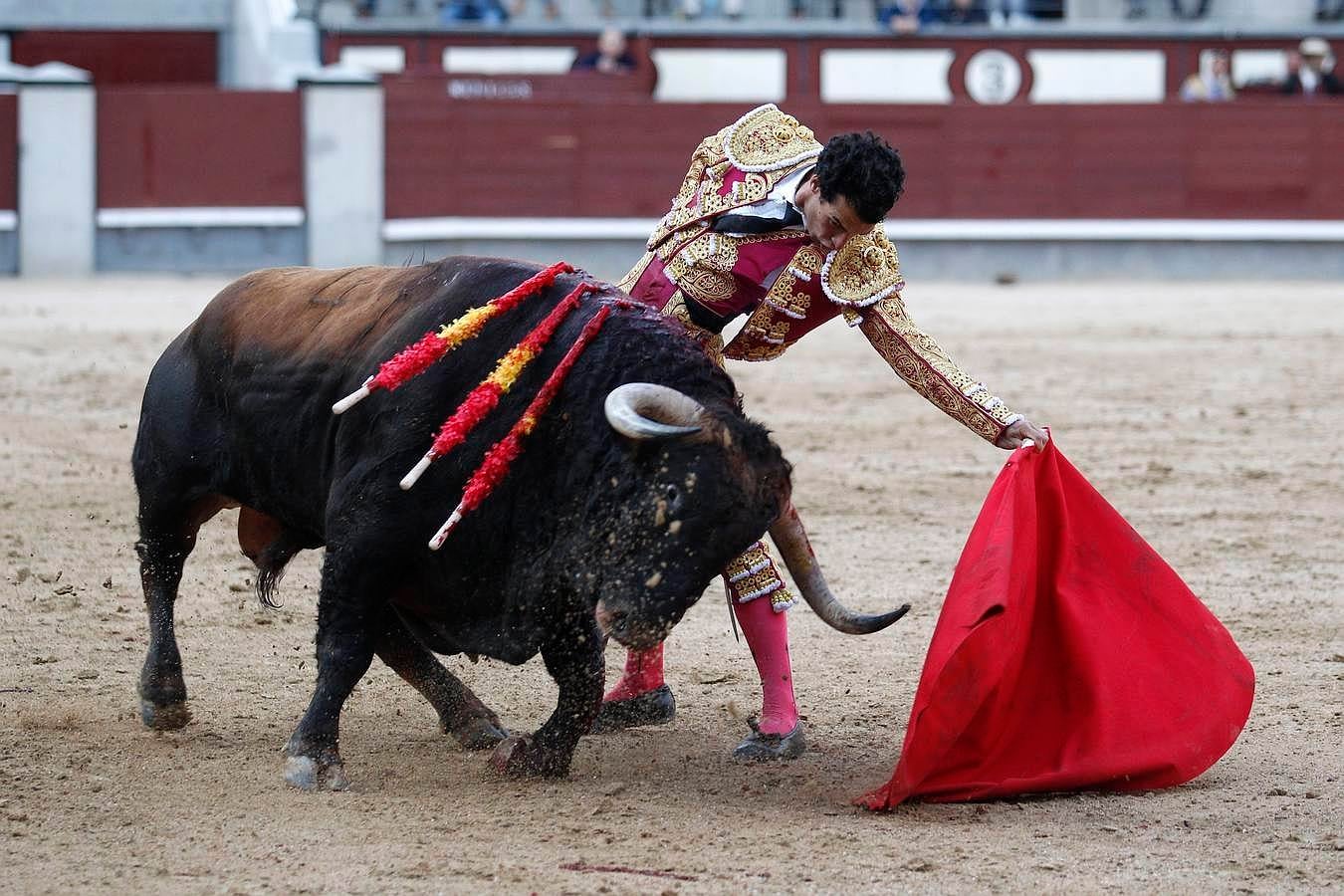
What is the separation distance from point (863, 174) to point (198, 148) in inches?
386

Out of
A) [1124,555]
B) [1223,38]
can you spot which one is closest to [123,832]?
[1124,555]

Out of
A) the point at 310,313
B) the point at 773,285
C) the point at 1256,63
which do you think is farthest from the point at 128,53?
the point at 773,285

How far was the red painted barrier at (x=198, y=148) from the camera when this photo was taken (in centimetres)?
1170

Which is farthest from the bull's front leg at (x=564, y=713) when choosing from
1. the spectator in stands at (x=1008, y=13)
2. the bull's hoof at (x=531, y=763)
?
the spectator in stands at (x=1008, y=13)

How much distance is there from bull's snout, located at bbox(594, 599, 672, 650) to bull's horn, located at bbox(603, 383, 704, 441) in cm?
25

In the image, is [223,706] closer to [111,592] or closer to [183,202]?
[111,592]

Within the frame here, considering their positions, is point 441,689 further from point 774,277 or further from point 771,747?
point 774,277

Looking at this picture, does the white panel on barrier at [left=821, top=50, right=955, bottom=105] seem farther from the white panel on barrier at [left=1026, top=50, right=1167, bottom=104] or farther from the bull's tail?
the bull's tail

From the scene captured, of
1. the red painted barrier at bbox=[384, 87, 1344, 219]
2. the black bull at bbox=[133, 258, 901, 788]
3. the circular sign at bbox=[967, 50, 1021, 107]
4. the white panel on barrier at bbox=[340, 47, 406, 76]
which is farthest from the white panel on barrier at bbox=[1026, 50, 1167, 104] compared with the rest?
the black bull at bbox=[133, 258, 901, 788]

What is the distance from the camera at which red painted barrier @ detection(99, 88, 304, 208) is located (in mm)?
11703

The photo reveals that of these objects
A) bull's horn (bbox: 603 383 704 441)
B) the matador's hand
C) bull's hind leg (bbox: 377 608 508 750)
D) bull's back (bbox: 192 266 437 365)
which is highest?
bull's back (bbox: 192 266 437 365)

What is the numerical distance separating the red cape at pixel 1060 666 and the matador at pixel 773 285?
0.16 metres

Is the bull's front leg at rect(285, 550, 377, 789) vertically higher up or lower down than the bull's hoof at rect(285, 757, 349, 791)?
higher up

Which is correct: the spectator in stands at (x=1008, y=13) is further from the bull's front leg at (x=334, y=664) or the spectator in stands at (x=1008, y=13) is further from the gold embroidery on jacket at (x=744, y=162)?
the bull's front leg at (x=334, y=664)
